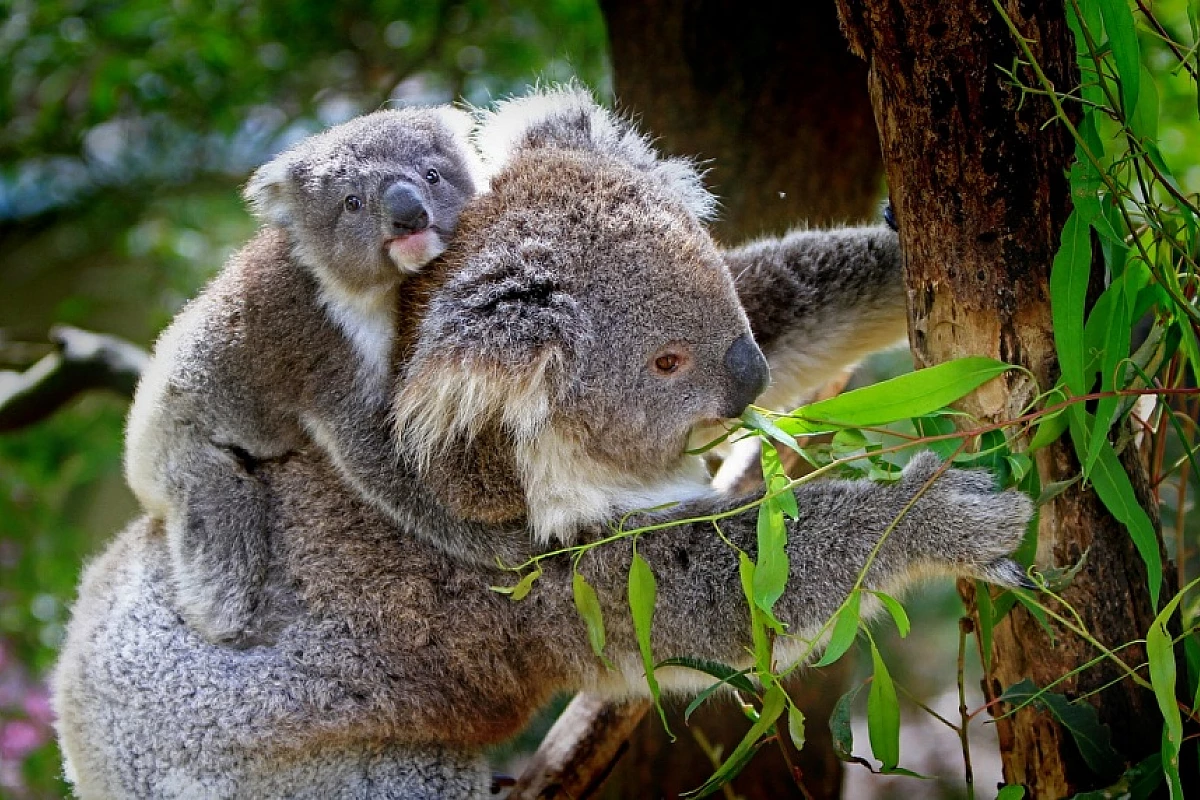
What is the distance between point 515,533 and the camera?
2.42 metres

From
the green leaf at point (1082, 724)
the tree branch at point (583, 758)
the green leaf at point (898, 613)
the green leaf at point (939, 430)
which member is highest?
the green leaf at point (939, 430)

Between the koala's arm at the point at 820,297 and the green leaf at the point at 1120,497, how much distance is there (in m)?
0.88

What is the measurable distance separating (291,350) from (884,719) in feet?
5.06

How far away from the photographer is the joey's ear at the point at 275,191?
8.55 ft

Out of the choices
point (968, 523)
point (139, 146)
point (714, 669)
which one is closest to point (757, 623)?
point (714, 669)

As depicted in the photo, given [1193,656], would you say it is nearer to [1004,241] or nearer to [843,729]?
[843,729]

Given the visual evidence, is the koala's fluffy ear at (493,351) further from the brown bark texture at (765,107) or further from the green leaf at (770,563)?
the brown bark texture at (765,107)

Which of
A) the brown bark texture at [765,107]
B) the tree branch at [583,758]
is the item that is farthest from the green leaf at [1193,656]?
the brown bark texture at [765,107]

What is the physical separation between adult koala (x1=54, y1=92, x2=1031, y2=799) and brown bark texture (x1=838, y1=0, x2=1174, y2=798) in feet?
0.69

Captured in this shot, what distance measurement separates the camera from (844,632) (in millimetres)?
1911

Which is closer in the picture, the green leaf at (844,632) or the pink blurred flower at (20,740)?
the green leaf at (844,632)

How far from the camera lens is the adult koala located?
221cm

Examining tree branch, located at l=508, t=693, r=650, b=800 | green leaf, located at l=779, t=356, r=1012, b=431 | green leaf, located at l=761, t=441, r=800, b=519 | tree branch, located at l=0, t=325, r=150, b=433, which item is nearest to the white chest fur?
green leaf, located at l=761, t=441, r=800, b=519

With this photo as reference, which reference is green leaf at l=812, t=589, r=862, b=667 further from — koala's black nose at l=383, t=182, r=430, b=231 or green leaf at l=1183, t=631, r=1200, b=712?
koala's black nose at l=383, t=182, r=430, b=231
